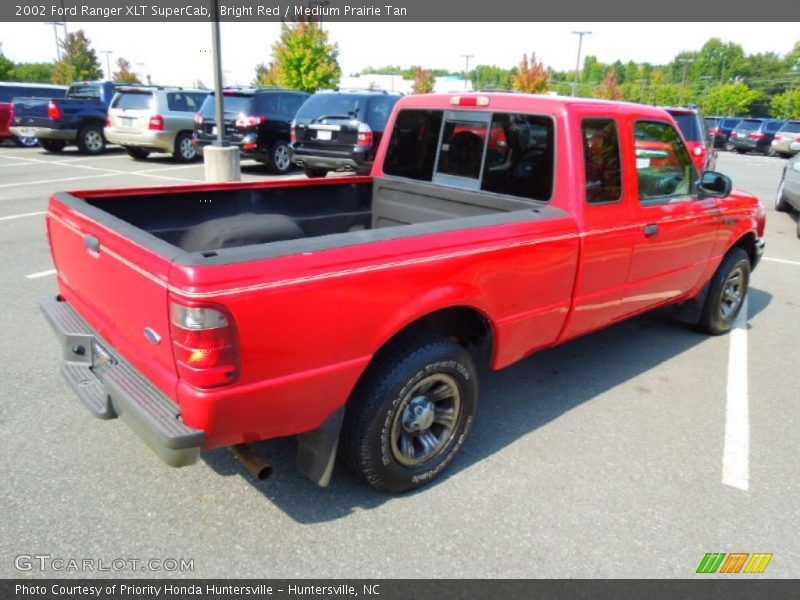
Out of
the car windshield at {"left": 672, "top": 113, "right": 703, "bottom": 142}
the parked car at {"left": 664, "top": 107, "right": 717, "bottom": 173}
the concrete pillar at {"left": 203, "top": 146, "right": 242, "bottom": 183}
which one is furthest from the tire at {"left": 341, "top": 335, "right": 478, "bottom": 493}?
the car windshield at {"left": 672, "top": 113, "right": 703, "bottom": 142}

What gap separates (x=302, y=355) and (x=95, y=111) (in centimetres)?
1719

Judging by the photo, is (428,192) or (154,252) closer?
(154,252)

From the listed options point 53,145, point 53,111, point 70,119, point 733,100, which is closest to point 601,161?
point 53,111

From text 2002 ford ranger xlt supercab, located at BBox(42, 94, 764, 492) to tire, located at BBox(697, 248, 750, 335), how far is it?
26cm

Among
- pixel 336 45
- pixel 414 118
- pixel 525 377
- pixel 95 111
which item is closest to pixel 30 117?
pixel 95 111

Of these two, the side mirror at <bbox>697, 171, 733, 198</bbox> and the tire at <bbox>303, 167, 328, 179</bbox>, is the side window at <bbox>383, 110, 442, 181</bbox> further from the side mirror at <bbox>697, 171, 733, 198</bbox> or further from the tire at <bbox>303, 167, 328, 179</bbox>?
the tire at <bbox>303, 167, 328, 179</bbox>

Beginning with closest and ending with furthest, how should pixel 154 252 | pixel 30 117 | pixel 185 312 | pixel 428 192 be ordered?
pixel 185 312
pixel 154 252
pixel 428 192
pixel 30 117

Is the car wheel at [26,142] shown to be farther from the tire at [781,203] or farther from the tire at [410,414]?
the tire at [781,203]

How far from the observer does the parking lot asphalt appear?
8.55 feet

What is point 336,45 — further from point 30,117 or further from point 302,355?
point 302,355

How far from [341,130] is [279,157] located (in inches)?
119

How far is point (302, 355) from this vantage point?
7.80 feet

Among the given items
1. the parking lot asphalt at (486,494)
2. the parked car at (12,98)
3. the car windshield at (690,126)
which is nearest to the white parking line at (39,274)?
the parking lot asphalt at (486,494)

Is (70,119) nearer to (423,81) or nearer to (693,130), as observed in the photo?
(693,130)
